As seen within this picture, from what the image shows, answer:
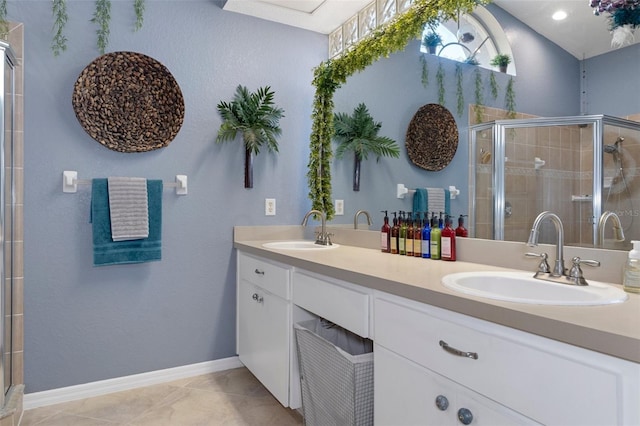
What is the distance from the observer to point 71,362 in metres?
2.19

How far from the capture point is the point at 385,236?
207cm

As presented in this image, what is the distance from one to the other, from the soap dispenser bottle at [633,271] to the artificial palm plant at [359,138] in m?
1.19

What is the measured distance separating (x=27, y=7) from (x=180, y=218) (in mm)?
1307

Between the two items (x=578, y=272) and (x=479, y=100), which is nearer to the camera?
(x=578, y=272)

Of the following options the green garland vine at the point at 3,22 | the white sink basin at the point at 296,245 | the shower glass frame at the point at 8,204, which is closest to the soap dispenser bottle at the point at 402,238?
the white sink basin at the point at 296,245

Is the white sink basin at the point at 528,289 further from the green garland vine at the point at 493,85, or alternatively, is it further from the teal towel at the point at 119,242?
the teal towel at the point at 119,242

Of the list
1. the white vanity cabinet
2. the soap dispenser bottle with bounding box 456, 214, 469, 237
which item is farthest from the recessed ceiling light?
the white vanity cabinet

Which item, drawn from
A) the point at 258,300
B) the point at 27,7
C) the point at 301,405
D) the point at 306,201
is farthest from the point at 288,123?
the point at 301,405

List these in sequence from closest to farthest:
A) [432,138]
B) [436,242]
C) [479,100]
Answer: [479,100]
[436,242]
[432,138]

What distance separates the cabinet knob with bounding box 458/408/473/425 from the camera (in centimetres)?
98

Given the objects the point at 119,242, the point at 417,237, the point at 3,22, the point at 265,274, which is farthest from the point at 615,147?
the point at 3,22

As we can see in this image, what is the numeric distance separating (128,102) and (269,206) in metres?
1.02

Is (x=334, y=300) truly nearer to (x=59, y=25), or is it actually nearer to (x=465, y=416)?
(x=465, y=416)

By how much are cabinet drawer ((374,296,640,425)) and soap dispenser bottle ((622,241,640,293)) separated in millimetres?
436
